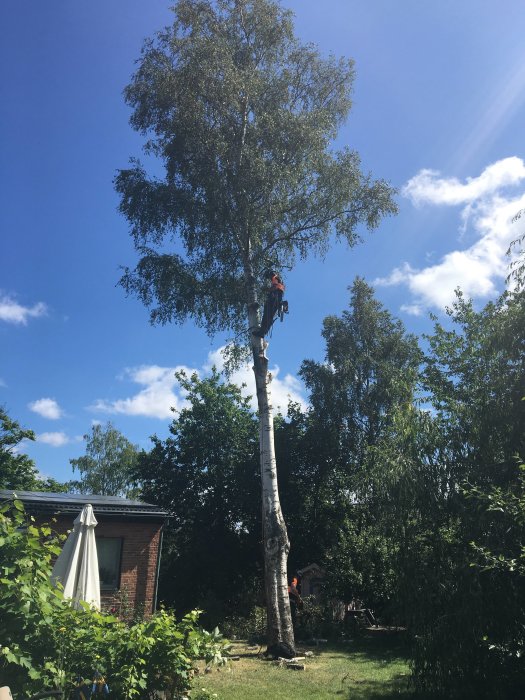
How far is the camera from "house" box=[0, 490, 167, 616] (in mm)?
13625

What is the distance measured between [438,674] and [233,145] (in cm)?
1233

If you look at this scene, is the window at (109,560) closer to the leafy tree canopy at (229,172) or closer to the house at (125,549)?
the house at (125,549)

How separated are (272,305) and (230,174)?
3830mm

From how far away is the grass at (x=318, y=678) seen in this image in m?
8.12

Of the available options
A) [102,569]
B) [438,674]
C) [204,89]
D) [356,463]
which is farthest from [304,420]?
[438,674]

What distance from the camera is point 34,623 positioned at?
3.85 meters

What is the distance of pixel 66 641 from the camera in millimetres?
4082

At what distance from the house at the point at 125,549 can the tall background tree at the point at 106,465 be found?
32168 mm

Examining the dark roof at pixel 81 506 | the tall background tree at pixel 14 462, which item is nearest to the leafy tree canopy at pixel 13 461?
the tall background tree at pixel 14 462

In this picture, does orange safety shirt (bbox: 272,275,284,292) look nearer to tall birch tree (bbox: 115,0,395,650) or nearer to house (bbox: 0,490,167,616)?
tall birch tree (bbox: 115,0,395,650)

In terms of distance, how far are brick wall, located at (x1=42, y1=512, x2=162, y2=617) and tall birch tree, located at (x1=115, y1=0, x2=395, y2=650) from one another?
533 cm

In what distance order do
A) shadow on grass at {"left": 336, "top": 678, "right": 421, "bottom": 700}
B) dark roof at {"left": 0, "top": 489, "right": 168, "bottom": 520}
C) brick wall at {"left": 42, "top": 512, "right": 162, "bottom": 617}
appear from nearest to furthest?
shadow on grass at {"left": 336, "top": 678, "right": 421, "bottom": 700}
dark roof at {"left": 0, "top": 489, "right": 168, "bottom": 520}
brick wall at {"left": 42, "top": 512, "right": 162, "bottom": 617}

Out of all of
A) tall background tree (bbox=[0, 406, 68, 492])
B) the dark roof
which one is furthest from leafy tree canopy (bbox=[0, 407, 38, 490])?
the dark roof

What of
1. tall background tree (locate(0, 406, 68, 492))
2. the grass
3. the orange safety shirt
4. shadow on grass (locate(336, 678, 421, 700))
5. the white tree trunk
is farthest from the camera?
tall background tree (locate(0, 406, 68, 492))
